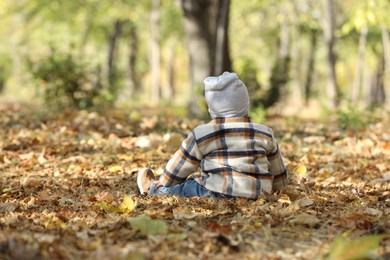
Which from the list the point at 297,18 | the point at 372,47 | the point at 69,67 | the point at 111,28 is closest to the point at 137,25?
the point at 111,28

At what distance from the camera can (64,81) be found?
967 centimetres

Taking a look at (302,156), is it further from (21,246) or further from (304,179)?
(21,246)

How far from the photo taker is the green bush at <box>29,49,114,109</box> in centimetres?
961

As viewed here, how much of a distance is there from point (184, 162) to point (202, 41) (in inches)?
245

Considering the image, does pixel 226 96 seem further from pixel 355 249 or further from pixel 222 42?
pixel 222 42

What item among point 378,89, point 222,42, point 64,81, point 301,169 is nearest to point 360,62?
point 378,89

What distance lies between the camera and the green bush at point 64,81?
9609 mm

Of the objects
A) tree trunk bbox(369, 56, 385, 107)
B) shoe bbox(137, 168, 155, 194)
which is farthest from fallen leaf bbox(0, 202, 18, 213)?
tree trunk bbox(369, 56, 385, 107)

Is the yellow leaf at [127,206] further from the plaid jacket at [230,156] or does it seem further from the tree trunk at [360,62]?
the tree trunk at [360,62]

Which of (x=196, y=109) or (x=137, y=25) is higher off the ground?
(x=137, y=25)

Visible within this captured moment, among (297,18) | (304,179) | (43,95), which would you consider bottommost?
(304,179)

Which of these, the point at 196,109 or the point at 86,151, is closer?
the point at 86,151

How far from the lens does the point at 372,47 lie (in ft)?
72.3

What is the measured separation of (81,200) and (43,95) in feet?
20.1
